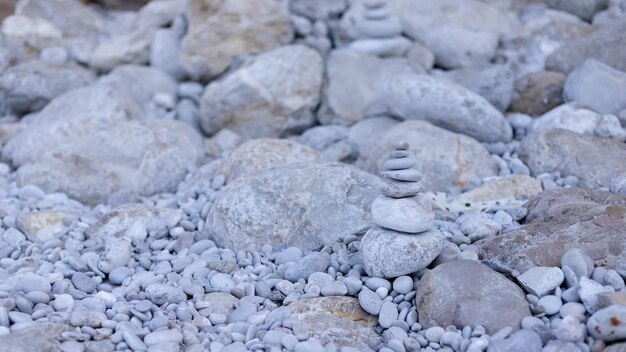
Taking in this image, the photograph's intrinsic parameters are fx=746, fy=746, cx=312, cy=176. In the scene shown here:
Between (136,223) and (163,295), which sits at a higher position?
(163,295)

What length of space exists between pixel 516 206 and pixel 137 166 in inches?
105

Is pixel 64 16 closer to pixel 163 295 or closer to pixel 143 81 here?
pixel 143 81

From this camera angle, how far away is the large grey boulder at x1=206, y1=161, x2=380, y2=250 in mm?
4176

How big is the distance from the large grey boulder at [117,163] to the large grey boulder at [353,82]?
120 centimetres

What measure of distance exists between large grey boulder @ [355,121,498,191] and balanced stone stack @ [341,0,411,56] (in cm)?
149

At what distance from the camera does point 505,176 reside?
485cm

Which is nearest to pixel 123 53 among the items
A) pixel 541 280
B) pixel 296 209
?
pixel 296 209

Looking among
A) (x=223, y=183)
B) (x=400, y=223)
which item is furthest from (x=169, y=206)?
(x=400, y=223)

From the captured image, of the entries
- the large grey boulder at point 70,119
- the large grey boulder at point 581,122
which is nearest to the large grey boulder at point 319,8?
the large grey boulder at point 70,119

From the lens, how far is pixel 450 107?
17.7 ft

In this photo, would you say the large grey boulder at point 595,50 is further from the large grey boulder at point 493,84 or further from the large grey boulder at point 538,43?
the large grey boulder at point 493,84

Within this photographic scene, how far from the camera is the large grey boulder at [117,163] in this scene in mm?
5172

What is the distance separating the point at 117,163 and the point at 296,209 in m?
1.77

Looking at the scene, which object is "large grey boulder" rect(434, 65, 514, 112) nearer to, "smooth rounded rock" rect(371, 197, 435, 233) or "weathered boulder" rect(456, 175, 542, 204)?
"weathered boulder" rect(456, 175, 542, 204)
